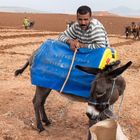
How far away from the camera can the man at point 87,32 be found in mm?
5875

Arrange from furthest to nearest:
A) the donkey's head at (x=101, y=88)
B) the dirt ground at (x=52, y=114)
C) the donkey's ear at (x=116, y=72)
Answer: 1. the dirt ground at (x=52, y=114)
2. the donkey's head at (x=101, y=88)
3. the donkey's ear at (x=116, y=72)

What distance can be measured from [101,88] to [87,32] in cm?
110

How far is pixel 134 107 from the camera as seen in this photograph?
8.21 m

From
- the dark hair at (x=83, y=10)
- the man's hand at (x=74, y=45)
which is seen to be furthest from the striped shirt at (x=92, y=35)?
the dark hair at (x=83, y=10)

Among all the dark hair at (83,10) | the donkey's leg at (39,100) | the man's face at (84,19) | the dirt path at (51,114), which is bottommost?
the dirt path at (51,114)

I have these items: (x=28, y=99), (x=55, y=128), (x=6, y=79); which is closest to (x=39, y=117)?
(x=55, y=128)

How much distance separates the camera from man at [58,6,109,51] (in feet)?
19.3

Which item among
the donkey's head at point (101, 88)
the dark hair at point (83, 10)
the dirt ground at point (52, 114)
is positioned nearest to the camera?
the donkey's head at point (101, 88)

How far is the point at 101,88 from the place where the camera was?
208 inches

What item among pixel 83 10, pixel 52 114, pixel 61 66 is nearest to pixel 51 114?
pixel 52 114

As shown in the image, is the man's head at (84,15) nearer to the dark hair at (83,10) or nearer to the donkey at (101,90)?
the dark hair at (83,10)

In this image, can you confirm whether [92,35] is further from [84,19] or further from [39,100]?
[39,100]

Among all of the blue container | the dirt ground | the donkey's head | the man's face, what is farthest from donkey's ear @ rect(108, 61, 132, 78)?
the dirt ground

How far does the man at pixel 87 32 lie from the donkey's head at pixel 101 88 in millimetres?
647
